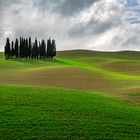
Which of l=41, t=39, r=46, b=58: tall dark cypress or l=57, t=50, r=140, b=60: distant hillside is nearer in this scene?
l=41, t=39, r=46, b=58: tall dark cypress

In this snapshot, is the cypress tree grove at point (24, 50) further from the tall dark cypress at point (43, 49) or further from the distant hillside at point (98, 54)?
the distant hillside at point (98, 54)

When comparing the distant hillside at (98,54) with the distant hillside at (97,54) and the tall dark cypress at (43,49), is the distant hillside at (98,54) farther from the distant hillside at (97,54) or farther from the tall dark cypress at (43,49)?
the tall dark cypress at (43,49)

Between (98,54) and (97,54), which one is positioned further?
(98,54)

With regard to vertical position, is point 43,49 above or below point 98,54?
above

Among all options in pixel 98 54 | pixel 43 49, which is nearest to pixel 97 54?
pixel 98 54

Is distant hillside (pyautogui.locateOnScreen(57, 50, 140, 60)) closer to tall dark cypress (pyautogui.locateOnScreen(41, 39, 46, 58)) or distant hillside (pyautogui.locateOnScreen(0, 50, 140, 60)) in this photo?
distant hillside (pyautogui.locateOnScreen(0, 50, 140, 60))

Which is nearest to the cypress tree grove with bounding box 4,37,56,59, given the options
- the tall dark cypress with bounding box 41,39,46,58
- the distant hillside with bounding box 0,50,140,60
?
the tall dark cypress with bounding box 41,39,46,58

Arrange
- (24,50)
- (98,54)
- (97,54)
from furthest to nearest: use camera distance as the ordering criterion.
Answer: (98,54), (97,54), (24,50)

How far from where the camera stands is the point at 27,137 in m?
20.4

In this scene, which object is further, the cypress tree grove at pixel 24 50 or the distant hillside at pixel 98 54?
the distant hillside at pixel 98 54

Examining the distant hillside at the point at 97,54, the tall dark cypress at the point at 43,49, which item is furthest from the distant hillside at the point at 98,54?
the tall dark cypress at the point at 43,49

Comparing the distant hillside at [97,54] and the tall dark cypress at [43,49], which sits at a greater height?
the tall dark cypress at [43,49]

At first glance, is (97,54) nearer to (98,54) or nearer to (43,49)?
(98,54)

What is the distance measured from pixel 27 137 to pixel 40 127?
167 centimetres
